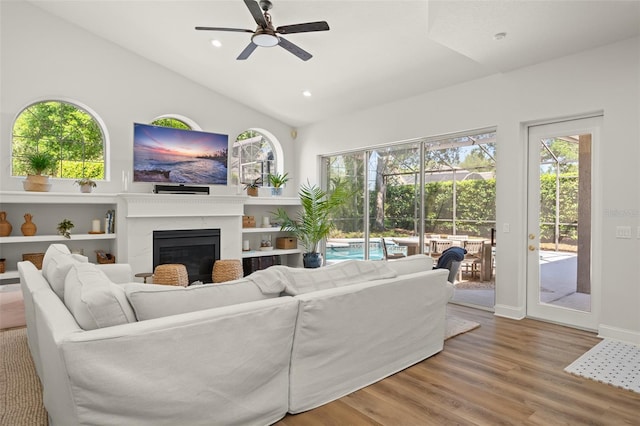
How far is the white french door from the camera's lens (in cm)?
391

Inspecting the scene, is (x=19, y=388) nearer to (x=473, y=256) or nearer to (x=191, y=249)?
(x=191, y=249)

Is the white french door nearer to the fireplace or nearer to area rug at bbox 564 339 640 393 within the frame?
area rug at bbox 564 339 640 393

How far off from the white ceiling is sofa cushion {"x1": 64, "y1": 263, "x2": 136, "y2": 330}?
10.2ft

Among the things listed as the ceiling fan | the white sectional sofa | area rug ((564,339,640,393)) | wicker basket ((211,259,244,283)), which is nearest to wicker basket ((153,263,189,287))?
wicker basket ((211,259,244,283))

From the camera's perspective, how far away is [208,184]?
6012mm

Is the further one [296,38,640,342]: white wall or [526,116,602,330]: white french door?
[526,116,602,330]: white french door

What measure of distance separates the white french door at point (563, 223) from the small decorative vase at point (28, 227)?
576 centimetres

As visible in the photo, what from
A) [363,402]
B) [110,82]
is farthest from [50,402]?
[110,82]

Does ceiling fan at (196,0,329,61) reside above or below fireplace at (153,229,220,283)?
above

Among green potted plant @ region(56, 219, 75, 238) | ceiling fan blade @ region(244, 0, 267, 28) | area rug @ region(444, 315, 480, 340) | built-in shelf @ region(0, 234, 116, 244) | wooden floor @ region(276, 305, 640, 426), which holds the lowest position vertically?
wooden floor @ region(276, 305, 640, 426)

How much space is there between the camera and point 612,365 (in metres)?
3.00

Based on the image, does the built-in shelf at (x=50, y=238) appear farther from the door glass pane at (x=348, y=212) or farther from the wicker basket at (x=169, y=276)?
the door glass pane at (x=348, y=212)

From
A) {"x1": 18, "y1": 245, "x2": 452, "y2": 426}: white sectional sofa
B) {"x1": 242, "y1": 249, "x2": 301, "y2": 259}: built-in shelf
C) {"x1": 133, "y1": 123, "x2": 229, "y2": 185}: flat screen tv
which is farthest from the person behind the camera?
{"x1": 242, "y1": 249, "x2": 301, "y2": 259}: built-in shelf

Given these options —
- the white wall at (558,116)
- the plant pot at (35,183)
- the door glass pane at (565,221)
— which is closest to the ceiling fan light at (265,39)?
the white wall at (558,116)
